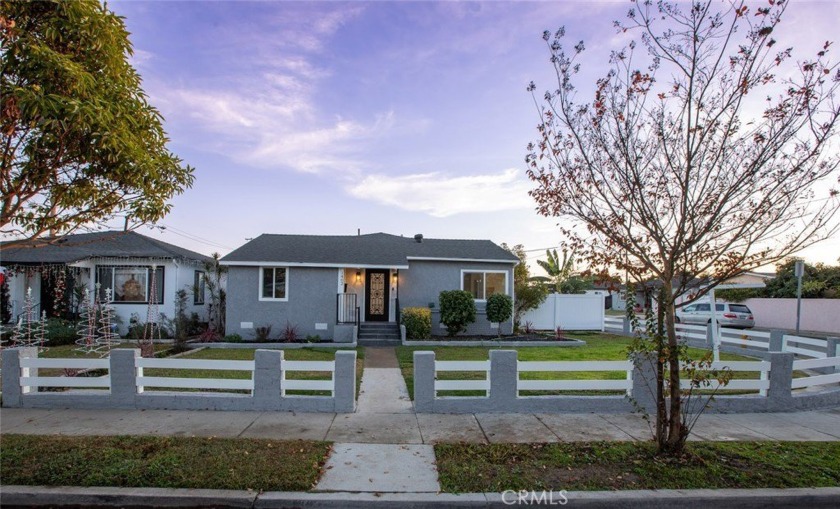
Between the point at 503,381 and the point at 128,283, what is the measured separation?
15.1m

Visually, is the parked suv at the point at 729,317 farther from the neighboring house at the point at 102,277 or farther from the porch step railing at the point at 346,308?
the neighboring house at the point at 102,277

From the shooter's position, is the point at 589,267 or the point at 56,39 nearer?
the point at 56,39

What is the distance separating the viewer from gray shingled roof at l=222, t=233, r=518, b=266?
1552 centimetres

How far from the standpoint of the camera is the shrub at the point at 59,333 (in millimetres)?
13633

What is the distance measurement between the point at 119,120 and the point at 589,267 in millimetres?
5890

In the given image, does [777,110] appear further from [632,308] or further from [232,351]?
[232,351]

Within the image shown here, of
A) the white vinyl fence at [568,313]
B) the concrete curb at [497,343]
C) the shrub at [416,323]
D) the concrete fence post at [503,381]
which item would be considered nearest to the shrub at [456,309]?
the shrub at [416,323]

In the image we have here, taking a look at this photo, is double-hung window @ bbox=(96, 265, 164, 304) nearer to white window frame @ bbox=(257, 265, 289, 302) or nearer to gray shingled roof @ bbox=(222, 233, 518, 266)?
gray shingled roof @ bbox=(222, 233, 518, 266)

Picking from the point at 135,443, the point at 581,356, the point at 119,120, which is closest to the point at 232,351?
the point at 135,443

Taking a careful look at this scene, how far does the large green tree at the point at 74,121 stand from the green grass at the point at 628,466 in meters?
5.14

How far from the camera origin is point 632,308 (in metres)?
5.27

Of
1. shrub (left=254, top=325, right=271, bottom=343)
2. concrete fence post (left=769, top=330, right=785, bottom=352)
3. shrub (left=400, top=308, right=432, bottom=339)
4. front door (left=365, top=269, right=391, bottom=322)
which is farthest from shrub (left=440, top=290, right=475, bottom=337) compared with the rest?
concrete fence post (left=769, top=330, right=785, bottom=352)

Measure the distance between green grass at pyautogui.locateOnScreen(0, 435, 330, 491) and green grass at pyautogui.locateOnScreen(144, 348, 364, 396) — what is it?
279cm

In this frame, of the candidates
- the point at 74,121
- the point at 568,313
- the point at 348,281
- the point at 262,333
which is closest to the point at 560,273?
→ the point at 568,313
